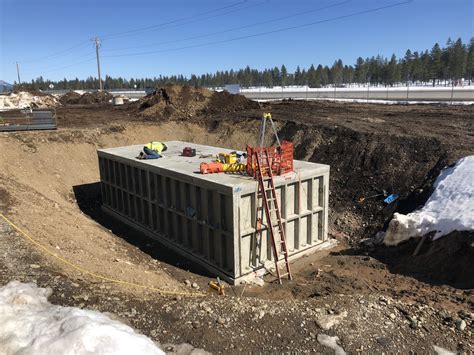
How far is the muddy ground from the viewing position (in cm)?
610

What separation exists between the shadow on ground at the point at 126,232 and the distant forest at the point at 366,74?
160 feet

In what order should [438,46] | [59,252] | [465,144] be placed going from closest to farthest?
[59,252], [465,144], [438,46]

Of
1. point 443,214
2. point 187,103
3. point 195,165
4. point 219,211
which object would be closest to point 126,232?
point 195,165

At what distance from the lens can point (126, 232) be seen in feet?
46.8

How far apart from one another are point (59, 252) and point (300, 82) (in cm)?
12191

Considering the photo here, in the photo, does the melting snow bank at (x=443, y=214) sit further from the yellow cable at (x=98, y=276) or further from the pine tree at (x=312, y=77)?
the pine tree at (x=312, y=77)

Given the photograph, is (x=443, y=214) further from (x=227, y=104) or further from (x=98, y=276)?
(x=227, y=104)

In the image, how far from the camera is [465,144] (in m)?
15.2

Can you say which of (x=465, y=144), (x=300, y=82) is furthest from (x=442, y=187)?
(x=300, y=82)

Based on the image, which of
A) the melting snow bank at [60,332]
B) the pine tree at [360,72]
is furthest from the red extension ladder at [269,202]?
the pine tree at [360,72]

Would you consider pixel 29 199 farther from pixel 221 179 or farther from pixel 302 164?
pixel 302 164

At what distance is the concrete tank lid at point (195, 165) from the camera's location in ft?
33.6

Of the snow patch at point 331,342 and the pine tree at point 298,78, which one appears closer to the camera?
the snow patch at point 331,342

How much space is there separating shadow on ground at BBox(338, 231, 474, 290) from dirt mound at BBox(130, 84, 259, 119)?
21234 mm
